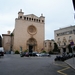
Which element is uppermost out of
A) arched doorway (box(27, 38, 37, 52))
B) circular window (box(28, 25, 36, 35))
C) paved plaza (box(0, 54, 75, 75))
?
circular window (box(28, 25, 36, 35))

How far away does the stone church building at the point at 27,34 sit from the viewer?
204 feet

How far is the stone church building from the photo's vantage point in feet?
204

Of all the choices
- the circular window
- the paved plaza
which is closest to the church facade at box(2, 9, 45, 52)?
the circular window

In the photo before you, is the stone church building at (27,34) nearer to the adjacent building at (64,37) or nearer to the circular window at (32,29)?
the circular window at (32,29)

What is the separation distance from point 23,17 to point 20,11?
316cm

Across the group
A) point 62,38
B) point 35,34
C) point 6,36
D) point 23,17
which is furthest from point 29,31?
point 62,38

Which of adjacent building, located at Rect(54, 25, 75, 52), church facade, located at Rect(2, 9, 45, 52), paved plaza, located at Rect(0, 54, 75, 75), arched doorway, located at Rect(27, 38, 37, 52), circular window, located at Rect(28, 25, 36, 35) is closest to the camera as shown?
paved plaza, located at Rect(0, 54, 75, 75)

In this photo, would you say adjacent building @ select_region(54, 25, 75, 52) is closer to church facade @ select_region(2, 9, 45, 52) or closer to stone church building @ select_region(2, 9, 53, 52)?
stone church building @ select_region(2, 9, 53, 52)

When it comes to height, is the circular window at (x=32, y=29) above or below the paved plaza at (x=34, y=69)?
above

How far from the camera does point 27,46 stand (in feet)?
211

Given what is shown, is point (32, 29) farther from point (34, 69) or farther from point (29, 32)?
point (34, 69)

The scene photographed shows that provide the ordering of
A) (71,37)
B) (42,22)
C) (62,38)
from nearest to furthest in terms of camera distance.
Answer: (71,37) → (62,38) → (42,22)

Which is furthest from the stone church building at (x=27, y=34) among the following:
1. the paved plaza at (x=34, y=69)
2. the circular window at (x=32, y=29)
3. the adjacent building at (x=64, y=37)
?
the paved plaza at (x=34, y=69)

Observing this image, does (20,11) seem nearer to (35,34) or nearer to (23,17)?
(23,17)
